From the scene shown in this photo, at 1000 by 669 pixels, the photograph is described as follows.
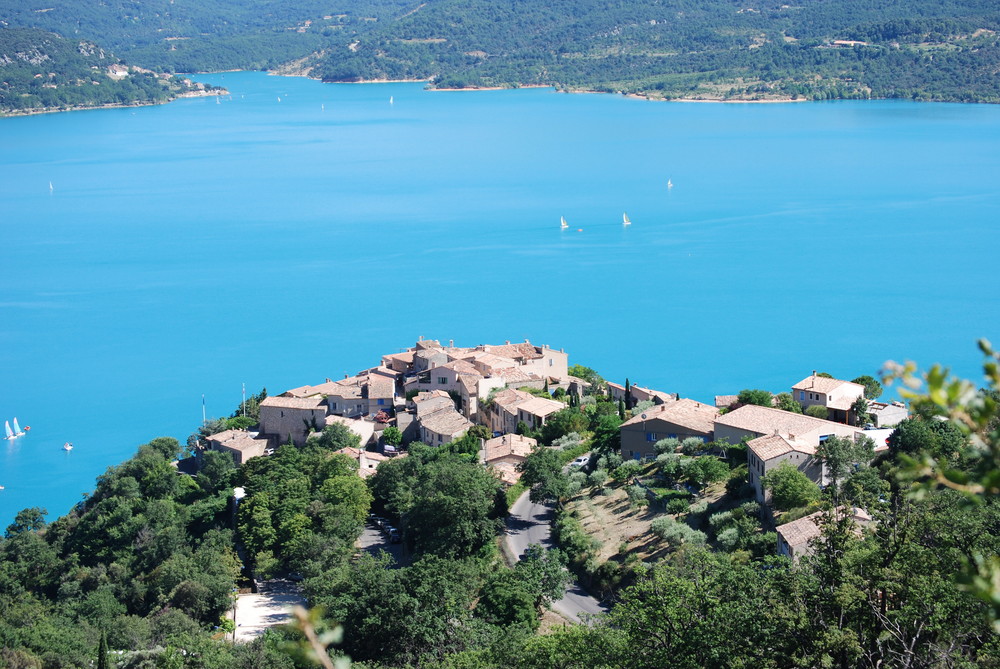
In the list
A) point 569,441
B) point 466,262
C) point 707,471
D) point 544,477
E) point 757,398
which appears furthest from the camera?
point 466,262

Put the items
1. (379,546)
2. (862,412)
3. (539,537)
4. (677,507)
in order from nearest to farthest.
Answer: (677,507) → (539,537) → (379,546) → (862,412)

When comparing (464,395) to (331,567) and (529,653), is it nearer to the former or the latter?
(331,567)

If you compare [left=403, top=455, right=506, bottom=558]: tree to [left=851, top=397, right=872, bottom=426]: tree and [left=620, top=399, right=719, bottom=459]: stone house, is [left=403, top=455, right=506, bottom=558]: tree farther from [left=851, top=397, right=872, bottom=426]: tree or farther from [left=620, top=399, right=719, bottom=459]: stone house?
[left=851, top=397, right=872, bottom=426]: tree

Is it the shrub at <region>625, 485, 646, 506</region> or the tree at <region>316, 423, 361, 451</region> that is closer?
the shrub at <region>625, 485, 646, 506</region>

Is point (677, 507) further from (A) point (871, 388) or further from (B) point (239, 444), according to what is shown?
(B) point (239, 444)

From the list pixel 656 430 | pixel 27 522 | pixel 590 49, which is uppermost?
pixel 590 49

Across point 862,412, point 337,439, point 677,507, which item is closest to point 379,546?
point 337,439

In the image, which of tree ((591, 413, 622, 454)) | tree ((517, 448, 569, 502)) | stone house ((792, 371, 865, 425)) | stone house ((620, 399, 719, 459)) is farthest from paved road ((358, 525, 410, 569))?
stone house ((792, 371, 865, 425))
